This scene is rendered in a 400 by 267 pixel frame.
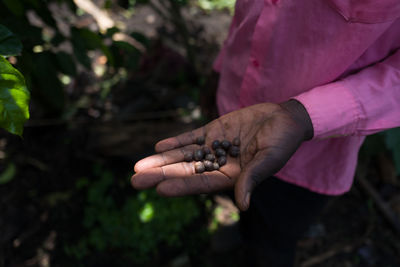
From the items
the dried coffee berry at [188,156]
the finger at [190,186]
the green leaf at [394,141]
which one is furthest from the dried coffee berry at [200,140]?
the green leaf at [394,141]

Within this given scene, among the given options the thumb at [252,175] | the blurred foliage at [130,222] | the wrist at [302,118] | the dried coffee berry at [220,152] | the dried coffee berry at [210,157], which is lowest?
the blurred foliage at [130,222]

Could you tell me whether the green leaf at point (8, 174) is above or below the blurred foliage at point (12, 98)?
below

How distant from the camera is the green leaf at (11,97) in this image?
0.94 metres

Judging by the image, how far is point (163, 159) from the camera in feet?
5.07

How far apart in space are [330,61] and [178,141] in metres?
0.85

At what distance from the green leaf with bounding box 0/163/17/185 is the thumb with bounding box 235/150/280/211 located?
254cm

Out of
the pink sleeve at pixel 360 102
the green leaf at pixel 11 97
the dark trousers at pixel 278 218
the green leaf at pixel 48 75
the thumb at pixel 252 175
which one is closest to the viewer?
the green leaf at pixel 11 97

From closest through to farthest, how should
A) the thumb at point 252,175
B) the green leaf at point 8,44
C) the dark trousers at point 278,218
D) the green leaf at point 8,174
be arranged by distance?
the green leaf at point 8,44 → the thumb at point 252,175 → the dark trousers at point 278,218 → the green leaf at point 8,174

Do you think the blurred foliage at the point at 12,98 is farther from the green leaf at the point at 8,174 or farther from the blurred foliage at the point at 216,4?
the blurred foliage at the point at 216,4

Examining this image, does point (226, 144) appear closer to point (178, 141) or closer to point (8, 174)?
point (178, 141)

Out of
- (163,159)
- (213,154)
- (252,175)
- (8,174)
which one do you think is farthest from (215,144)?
(8,174)

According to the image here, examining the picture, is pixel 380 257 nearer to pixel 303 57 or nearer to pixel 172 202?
pixel 172 202

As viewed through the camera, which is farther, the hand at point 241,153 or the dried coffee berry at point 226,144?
the dried coffee berry at point 226,144

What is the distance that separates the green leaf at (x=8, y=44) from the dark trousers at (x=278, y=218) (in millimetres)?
1511
